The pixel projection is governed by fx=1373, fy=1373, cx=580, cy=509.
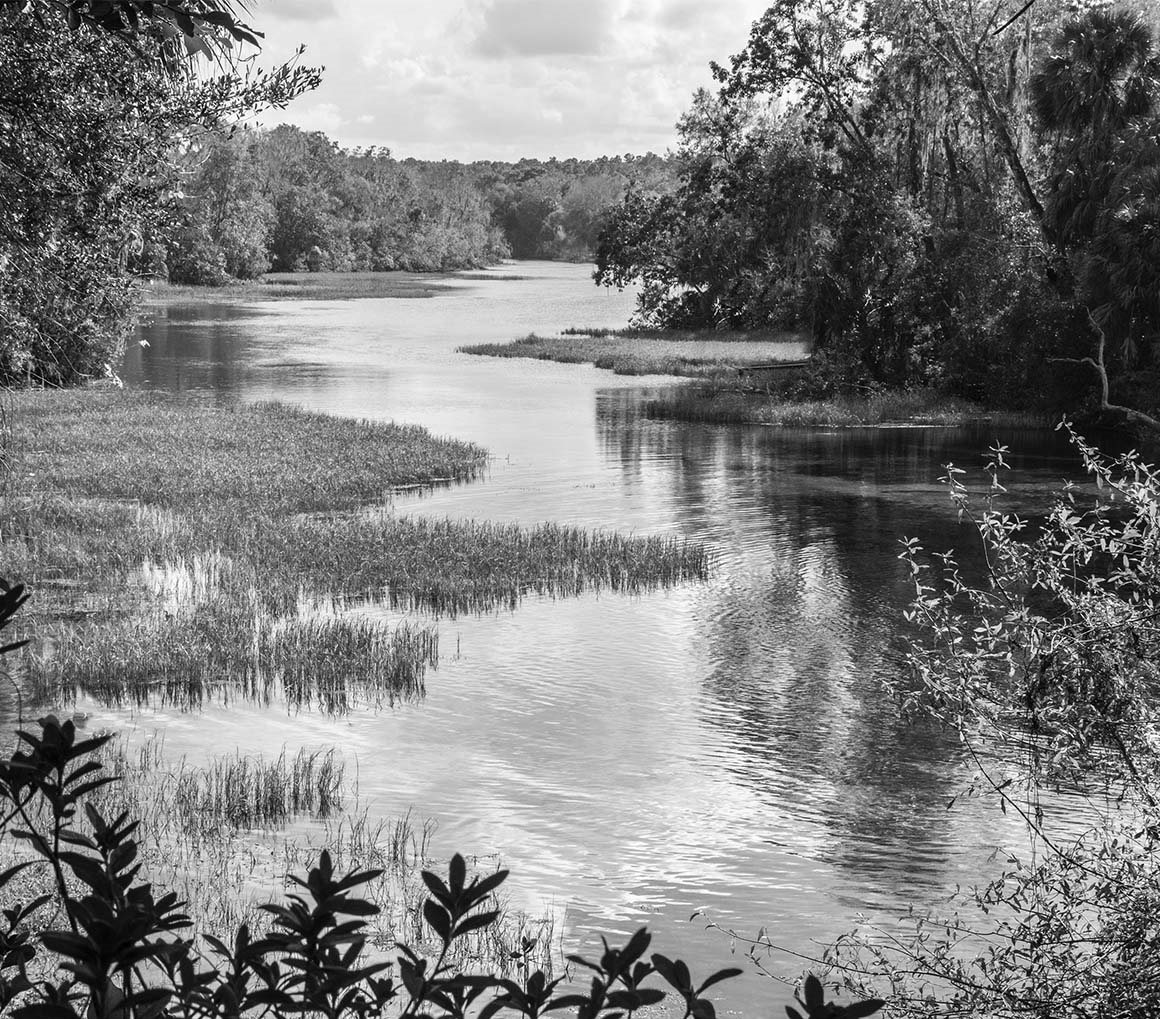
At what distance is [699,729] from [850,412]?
26310 millimetres

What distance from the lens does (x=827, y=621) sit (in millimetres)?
17500

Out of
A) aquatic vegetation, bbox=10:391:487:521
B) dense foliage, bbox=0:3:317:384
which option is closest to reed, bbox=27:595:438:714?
dense foliage, bbox=0:3:317:384

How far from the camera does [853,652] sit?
631 inches

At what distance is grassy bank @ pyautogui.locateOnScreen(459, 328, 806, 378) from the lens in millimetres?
51438

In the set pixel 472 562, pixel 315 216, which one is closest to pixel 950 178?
pixel 472 562

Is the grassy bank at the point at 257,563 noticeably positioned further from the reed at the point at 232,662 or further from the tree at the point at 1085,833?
the tree at the point at 1085,833

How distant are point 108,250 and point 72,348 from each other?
1630 centimetres

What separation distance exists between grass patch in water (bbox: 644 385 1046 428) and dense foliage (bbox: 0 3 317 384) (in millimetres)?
27257

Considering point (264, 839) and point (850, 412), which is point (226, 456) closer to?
point (850, 412)

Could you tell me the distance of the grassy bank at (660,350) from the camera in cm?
5144

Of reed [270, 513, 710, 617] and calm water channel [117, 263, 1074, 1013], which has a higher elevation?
reed [270, 513, 710, 617]

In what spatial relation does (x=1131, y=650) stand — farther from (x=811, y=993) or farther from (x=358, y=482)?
(x=358, y=482)

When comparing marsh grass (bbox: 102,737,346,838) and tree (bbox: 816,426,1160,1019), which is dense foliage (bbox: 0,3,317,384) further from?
tree (bbox: 816,426,1160,1019)

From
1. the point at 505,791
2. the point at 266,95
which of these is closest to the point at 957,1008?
the point at 505,791
